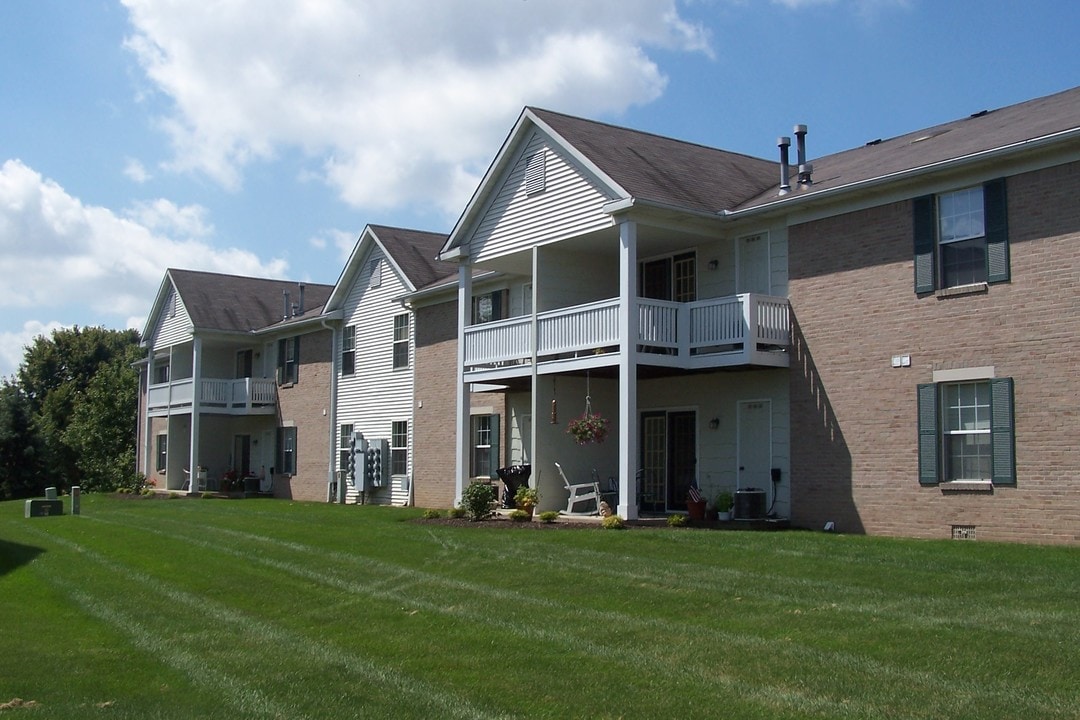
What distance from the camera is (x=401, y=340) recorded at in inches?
1243

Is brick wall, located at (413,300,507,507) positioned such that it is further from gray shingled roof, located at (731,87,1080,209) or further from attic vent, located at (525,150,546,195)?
gray shingled roof, located at (731,87,1080,209)

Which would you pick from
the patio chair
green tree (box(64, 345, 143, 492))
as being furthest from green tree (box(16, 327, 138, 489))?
the patio chair

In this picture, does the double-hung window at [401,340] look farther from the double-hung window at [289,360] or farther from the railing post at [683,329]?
the railing post at [683,329]

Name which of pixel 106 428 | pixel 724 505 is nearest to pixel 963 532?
pixel 724 505

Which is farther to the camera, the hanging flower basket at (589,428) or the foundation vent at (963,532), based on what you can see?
the hanging flower basket at (589,428)

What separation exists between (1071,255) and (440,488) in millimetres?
17027

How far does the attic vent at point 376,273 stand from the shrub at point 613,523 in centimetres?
1532

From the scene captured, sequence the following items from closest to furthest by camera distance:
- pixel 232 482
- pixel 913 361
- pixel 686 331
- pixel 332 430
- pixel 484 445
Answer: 1. pixel 913 361
2. pixel 686 331
3. pixel 484 445
4. pixel 332 430
5. pixel 232 482

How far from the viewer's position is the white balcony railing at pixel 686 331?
64.1ft

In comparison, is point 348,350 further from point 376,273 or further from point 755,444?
point 755,444

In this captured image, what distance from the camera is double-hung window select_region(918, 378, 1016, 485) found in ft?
54.3


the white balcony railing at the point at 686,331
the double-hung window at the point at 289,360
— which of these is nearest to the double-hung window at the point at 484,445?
the white balcony railing at the point at 686,331

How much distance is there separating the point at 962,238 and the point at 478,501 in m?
9.69

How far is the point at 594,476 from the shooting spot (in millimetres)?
23562
